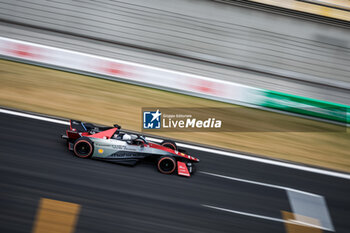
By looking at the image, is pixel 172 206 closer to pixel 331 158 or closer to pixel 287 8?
pixel 331 158

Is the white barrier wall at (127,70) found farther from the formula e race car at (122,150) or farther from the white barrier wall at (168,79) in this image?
the formula e race car at (122,150)

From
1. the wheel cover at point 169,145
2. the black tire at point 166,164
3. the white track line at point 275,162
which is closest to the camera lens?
the black tire at point 166,164

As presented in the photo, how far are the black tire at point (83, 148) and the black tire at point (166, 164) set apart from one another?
5.00 feet

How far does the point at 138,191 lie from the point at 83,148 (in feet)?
5.30

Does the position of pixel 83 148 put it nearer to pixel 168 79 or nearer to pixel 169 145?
pixel 169 145

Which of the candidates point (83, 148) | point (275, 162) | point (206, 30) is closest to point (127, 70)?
point (206, 30)

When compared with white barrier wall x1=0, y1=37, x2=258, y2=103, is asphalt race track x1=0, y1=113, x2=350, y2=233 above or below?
below

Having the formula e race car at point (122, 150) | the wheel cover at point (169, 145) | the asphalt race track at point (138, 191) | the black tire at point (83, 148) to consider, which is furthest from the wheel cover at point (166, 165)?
the black tire at point (83, 148)

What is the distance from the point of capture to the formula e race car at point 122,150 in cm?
783

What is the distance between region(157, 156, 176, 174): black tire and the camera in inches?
311

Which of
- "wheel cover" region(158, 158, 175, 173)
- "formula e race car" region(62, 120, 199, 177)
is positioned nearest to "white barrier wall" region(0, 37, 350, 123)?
"formula e race car" region(62, 120, 199, 177)

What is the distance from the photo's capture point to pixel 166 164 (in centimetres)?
795

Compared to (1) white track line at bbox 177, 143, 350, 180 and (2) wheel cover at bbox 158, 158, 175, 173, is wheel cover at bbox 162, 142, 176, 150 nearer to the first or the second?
(2) wheel cover at bbox 158, 158, 175, 173

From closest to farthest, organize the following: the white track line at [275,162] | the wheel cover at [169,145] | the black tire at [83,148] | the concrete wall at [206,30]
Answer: the black tire at [83,148] → the wheel cover at [169,145] → the white track line at [275,162] → the concrete wall at [206,30]
